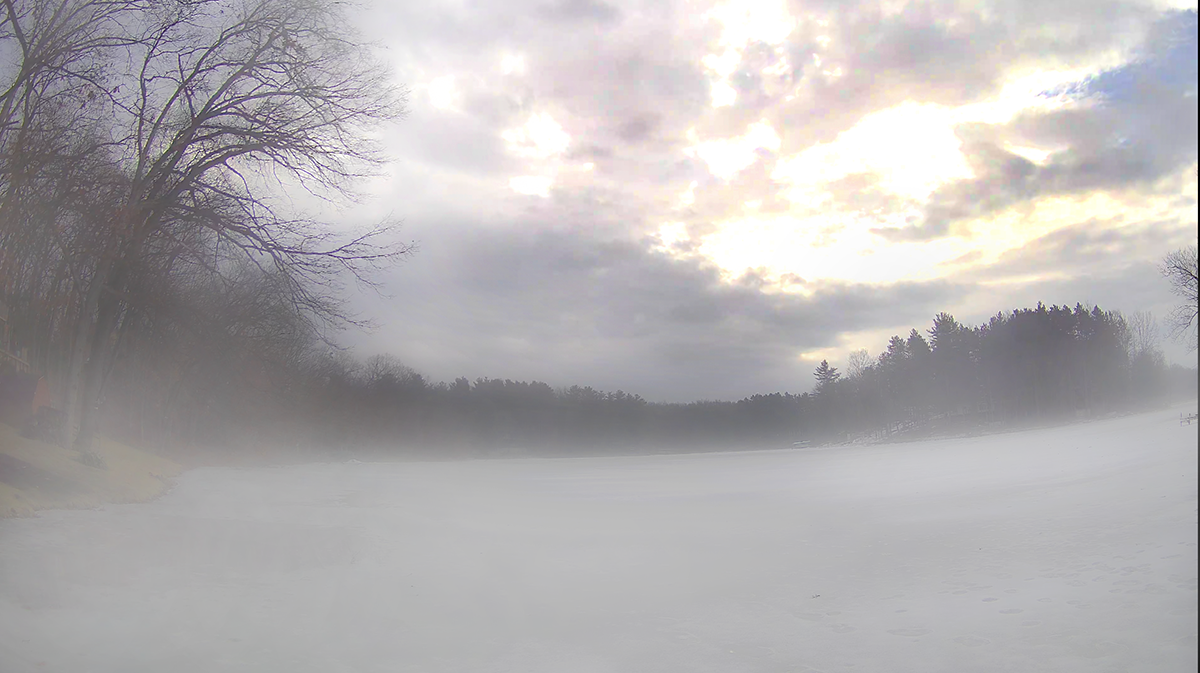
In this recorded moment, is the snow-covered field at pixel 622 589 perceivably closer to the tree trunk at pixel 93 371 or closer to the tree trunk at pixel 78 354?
the tree trunk at pixel 93 371

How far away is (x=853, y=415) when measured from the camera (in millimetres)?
18031

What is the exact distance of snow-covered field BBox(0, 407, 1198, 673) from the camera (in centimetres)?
455

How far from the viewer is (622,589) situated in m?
7.36

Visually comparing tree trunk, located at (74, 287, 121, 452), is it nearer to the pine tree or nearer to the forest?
the forest

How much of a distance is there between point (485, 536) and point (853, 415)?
37.8 feet

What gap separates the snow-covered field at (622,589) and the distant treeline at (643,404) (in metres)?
0.92

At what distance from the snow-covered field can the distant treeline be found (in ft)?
3.03

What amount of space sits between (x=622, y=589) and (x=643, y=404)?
73.0 metres

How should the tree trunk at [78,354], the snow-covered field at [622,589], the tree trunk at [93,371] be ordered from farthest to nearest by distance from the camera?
the tree trunk at [93,371]
the tree trunk at [78,354]
the snow-covered field at [622,589]

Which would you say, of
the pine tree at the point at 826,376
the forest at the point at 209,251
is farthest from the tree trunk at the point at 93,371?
the pine tree at the point at 826,376

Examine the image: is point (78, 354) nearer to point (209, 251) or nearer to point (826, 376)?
point (209, 251)

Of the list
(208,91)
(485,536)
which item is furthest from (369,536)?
(208,91)

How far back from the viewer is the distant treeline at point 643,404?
7289 millimetres

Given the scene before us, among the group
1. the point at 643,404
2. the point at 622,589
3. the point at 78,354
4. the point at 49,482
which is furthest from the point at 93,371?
the point at 643,404
